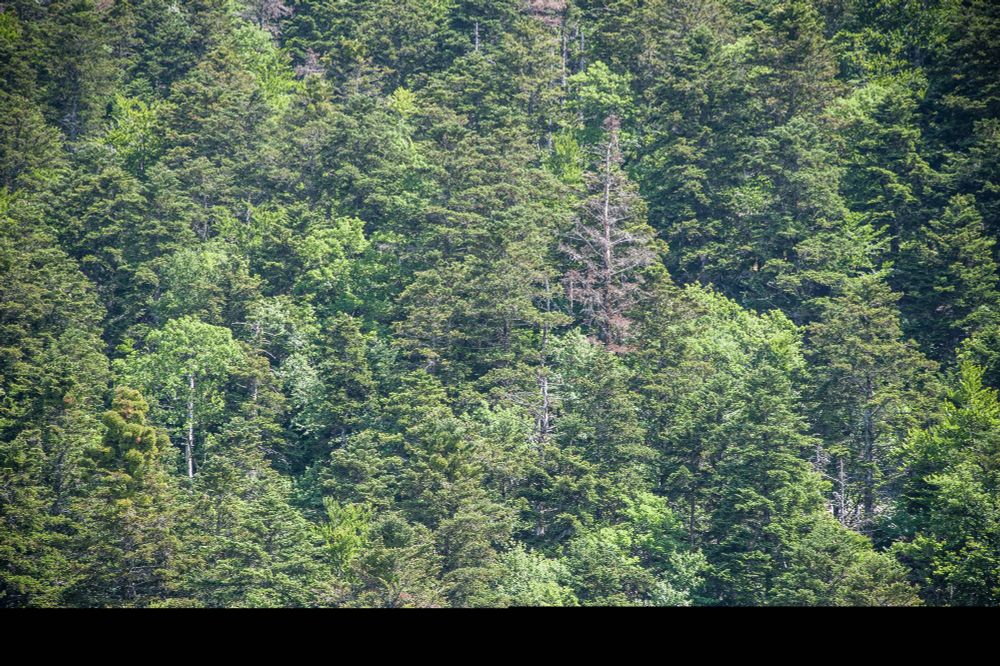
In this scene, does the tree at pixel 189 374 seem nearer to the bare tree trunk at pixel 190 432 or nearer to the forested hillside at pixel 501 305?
the bare tree trunk at pixel 190 432

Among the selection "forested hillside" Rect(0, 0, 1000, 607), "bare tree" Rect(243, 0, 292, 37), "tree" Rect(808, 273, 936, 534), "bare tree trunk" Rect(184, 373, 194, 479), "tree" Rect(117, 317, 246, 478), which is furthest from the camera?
"bare tree" Rect(243, 0, 292, 37)

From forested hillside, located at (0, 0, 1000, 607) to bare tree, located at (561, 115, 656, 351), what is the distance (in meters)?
0.19

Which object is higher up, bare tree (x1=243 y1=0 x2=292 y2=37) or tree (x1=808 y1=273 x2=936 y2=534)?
bare tree (x1=243 y1=0 x2=292 y2=37)

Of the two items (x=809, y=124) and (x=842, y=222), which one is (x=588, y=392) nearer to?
(x=842, y=222)

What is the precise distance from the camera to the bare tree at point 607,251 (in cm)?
4634

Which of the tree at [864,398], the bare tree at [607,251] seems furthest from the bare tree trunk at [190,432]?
the tree at [864,398]

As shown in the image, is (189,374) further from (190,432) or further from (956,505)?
(956,505)

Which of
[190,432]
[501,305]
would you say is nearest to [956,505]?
[501,305]

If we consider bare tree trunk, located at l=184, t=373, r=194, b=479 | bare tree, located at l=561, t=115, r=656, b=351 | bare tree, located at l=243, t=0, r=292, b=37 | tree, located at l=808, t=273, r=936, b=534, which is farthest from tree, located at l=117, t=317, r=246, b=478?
bare tree, located at l=243, t=0, r=292, b=37

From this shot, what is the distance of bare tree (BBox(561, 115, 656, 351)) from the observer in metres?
46.3

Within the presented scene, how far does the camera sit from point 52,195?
166ft

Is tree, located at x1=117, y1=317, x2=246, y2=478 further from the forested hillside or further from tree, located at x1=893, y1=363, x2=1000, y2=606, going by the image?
tree, located at x1=893, y1=363, x2=1000, y2=606

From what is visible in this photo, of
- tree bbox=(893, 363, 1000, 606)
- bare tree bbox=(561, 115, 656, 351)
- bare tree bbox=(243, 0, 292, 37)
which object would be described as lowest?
tree bbox=(893, 363, 1000, 606)

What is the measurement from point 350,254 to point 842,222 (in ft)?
63.4
